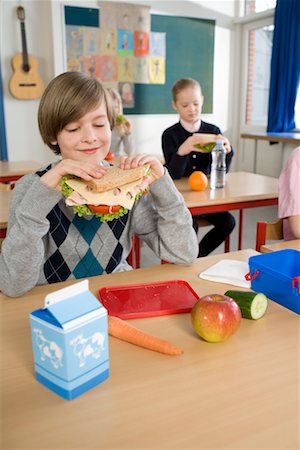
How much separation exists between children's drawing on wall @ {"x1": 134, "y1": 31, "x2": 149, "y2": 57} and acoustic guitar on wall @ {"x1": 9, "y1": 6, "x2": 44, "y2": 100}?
1274mm

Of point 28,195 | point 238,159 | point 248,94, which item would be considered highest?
point 248,94

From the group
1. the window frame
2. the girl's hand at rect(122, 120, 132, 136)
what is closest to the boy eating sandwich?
the girl's hand at rect(122, 120, 132, 136)

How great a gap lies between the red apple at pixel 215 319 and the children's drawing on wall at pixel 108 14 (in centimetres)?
506

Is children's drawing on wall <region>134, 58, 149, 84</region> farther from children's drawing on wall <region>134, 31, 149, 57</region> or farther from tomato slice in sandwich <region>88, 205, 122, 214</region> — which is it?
tomato slice in sandwich <region>88, 205, 122, 214</region>

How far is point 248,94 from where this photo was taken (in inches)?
252

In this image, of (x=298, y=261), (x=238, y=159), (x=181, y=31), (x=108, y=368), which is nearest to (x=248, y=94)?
(x=238, y=159)

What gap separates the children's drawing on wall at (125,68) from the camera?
18.0 ft

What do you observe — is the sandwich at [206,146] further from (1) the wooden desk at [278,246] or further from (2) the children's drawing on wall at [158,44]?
(2) the children's drawing on wall at [158,44]

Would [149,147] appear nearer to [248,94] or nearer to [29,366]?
[248,94]

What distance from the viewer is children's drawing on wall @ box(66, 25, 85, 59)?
5.12 m

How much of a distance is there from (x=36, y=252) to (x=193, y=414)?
658mm

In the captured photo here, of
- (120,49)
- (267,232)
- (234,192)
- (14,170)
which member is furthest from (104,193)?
(120,49)

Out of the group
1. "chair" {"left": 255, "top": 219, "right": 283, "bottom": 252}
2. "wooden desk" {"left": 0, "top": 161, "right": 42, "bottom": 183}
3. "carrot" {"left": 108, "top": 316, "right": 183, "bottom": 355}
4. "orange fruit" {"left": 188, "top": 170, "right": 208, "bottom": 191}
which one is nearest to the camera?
"carrot" {"left": 108, "top": 316, "right": 183, "bottom": 355}

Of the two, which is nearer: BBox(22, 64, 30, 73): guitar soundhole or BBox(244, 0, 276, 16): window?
BBox(22, 64, 30, 73): guitar soundhole
